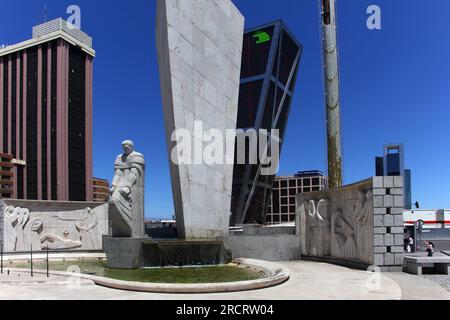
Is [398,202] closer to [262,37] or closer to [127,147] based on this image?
[127,147]

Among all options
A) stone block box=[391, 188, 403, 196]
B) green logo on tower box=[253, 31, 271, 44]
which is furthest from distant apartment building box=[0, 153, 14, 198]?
stone block box=[391, 188, 403, 196]

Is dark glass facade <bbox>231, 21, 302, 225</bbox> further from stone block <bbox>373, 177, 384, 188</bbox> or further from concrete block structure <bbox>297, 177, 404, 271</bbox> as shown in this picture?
stone block <bbox>373, 177, 384, 188</bbox>

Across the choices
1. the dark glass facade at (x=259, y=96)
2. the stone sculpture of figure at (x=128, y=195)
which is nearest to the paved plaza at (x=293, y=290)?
the stone sculpture of figure at (x=128, y=195)

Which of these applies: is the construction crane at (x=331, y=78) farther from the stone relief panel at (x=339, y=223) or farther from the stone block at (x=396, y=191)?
the stone block at (x=396, y=191)

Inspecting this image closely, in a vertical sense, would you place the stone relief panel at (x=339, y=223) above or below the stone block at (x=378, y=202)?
below

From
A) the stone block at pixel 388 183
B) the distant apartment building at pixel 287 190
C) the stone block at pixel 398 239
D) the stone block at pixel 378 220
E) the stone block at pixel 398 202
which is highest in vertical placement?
the stone block at pixel 388 183

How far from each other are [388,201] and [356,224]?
1.66m

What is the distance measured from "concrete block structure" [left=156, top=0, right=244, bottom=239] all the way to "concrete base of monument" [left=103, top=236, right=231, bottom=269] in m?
1.89

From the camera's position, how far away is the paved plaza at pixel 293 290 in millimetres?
7797

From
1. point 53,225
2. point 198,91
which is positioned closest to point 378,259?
point 198,91

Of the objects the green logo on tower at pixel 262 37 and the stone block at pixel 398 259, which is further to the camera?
the green logo on tower at pixel 262 37

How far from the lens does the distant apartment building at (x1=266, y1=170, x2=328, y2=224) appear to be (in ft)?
383

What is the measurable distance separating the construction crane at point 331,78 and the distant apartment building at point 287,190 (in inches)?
3118
